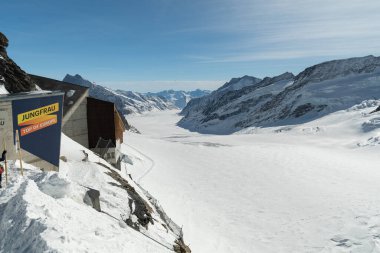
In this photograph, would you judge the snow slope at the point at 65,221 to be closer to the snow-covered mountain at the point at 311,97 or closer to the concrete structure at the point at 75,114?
the concrete structure at the point at 75,114

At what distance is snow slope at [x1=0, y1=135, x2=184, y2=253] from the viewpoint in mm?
7086

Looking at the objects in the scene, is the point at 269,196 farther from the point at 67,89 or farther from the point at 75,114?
the point at 67,89

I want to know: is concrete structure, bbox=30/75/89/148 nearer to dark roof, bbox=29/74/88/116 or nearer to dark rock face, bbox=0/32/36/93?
dark roof, bbox=29/74/88/116

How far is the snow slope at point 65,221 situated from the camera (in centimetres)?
709

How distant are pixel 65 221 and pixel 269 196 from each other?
66.4 feet

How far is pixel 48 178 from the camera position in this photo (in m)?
10.1

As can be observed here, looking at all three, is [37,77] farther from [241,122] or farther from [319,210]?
[241,122]

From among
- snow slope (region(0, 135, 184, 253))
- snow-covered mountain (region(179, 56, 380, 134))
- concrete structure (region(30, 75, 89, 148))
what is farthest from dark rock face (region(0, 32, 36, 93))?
snow-covered mountain (region(179, 56, 380, 134))

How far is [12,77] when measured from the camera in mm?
19844

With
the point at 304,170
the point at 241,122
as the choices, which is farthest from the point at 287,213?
the point at 241,122

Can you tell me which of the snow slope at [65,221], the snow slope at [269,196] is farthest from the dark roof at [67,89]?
the snow slope at [65,221]

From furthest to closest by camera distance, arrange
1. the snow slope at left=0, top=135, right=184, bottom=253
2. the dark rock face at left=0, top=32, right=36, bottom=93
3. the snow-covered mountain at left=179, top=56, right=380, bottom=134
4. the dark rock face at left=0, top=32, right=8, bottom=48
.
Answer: the snow-covered mountain at left=179, top=56, right=380, bottom=134 < the dark rock face at left=0, top=32, right=8, bottom=48 < the dark rock face at left=0, top=32, right=36, bottom=93 < the snow slope at left=0, top=135, right=184, bottom=253

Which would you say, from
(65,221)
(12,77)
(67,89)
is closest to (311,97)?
(67,89)

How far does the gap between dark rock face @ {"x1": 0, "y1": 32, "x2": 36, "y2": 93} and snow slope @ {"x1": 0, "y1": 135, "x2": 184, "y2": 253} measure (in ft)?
28.8
